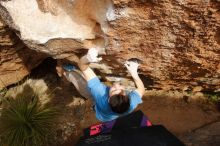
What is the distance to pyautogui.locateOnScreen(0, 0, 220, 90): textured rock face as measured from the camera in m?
2.91

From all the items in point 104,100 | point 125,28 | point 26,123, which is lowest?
point 26,123

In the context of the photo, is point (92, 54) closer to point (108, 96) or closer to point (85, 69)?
point (85, 69)

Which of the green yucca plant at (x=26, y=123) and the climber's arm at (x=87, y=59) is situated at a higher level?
the climber's arm at (x=87, y=59)

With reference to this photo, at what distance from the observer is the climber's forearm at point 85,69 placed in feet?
10.9

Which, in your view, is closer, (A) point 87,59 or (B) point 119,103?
(B) point 119,103

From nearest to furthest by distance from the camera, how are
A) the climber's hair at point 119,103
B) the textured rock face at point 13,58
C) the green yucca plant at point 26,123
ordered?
the climber's hair at point 119,103 → the textured rock face at point 13,58 → the green yucca plant at point 26,123

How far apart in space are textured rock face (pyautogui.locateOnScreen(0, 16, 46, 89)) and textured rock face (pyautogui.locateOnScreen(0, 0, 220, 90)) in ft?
1.59

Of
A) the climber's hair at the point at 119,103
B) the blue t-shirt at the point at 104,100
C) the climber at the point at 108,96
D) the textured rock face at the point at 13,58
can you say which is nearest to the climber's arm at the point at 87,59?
the climber at the point at 108,96

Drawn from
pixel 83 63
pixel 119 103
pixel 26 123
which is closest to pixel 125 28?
pixel 83 63

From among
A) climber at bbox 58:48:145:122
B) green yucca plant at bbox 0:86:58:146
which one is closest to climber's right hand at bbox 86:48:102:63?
climber at bbox 58:48:145:122

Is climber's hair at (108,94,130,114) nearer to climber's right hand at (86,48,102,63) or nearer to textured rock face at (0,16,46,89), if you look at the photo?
climber's right hand at (86,48,102,63)

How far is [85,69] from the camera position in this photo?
3383mm

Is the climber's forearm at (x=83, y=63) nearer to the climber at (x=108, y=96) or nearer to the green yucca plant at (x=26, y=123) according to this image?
the climber at (x=108, y=96)

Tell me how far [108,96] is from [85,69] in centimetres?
47
